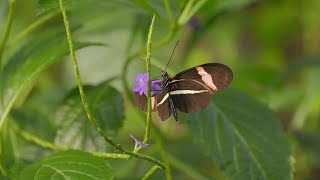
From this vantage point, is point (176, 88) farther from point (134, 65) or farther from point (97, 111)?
point (134, 65)

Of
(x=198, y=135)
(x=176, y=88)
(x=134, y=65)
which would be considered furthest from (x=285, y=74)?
(x=176, y=88)

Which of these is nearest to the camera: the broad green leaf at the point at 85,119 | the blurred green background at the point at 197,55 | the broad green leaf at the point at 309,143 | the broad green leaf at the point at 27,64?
the broad green leaf at the point at 27,64

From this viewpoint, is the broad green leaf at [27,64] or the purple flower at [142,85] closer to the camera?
the purple flower at [142,85]

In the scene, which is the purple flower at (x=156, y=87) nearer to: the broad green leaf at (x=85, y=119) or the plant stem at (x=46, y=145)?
the plant stem at (x=46, y=145)

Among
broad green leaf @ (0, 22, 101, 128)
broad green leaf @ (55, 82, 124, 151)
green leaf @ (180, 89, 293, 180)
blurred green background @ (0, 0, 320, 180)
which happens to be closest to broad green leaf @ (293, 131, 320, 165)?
blurred green background @ (0, 0, 320, 180)

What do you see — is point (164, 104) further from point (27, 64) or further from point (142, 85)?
Result: point (27, 64)

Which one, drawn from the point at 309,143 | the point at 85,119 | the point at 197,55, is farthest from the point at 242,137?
the point at 197,55

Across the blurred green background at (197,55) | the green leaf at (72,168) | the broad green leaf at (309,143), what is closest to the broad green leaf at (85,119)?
the blurred green background at (197,55)
